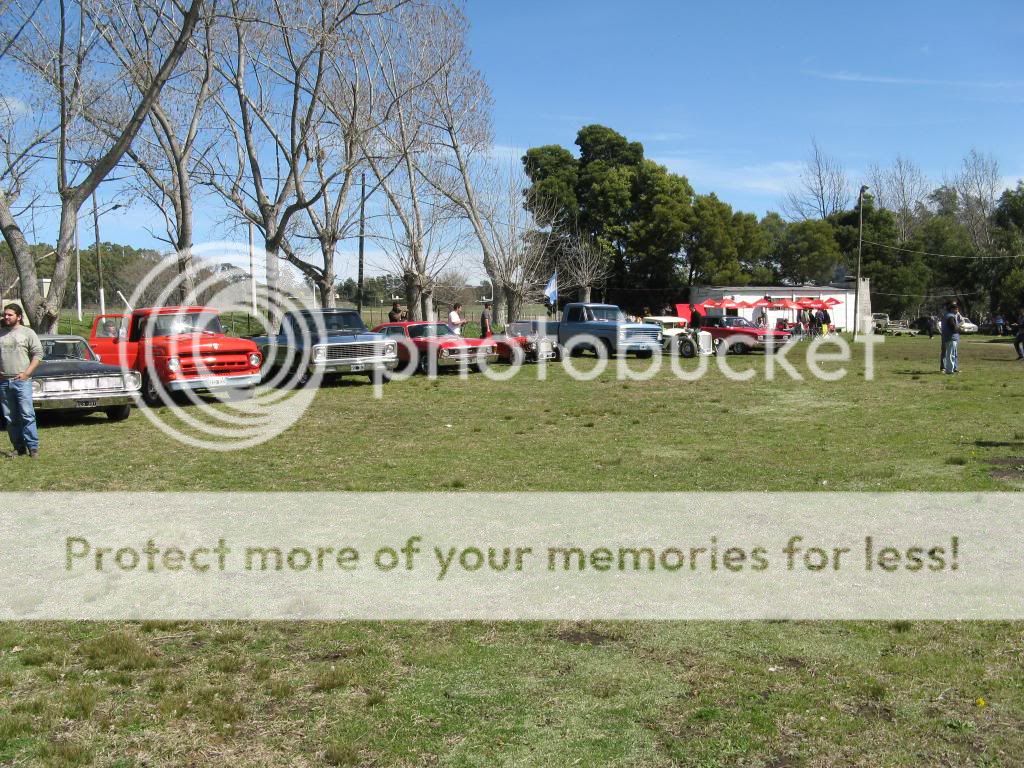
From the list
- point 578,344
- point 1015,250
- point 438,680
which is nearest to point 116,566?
point 438,680

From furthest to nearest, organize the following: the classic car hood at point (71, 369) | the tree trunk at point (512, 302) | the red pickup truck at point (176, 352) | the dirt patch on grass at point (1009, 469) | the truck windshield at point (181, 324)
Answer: the tree trunk at point (512, 302), the truck windshield at point (181, 324), the red pickup truck at point (176, 352), the classic car hood at point (71, 369), the dirt patch on grass at point (1009, 469)

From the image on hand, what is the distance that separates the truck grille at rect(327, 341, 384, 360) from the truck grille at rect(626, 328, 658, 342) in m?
9.72

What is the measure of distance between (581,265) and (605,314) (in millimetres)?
29476

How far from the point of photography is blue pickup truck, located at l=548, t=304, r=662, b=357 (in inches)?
1087

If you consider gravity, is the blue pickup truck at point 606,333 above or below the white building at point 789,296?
below

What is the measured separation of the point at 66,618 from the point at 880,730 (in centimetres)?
433

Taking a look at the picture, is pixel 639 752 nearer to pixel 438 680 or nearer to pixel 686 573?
pixel 438 680

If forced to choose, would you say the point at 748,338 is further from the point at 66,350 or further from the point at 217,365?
the point at 66,350

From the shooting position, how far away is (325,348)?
1958 cm

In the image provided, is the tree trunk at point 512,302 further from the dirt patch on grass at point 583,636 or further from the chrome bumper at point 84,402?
the dirt patch on grass at point 583,636

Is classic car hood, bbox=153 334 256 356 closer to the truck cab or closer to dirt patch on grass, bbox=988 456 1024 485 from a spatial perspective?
dirt patch on grass, bbox=988 456 1024 485

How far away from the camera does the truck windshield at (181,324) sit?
16.8m
